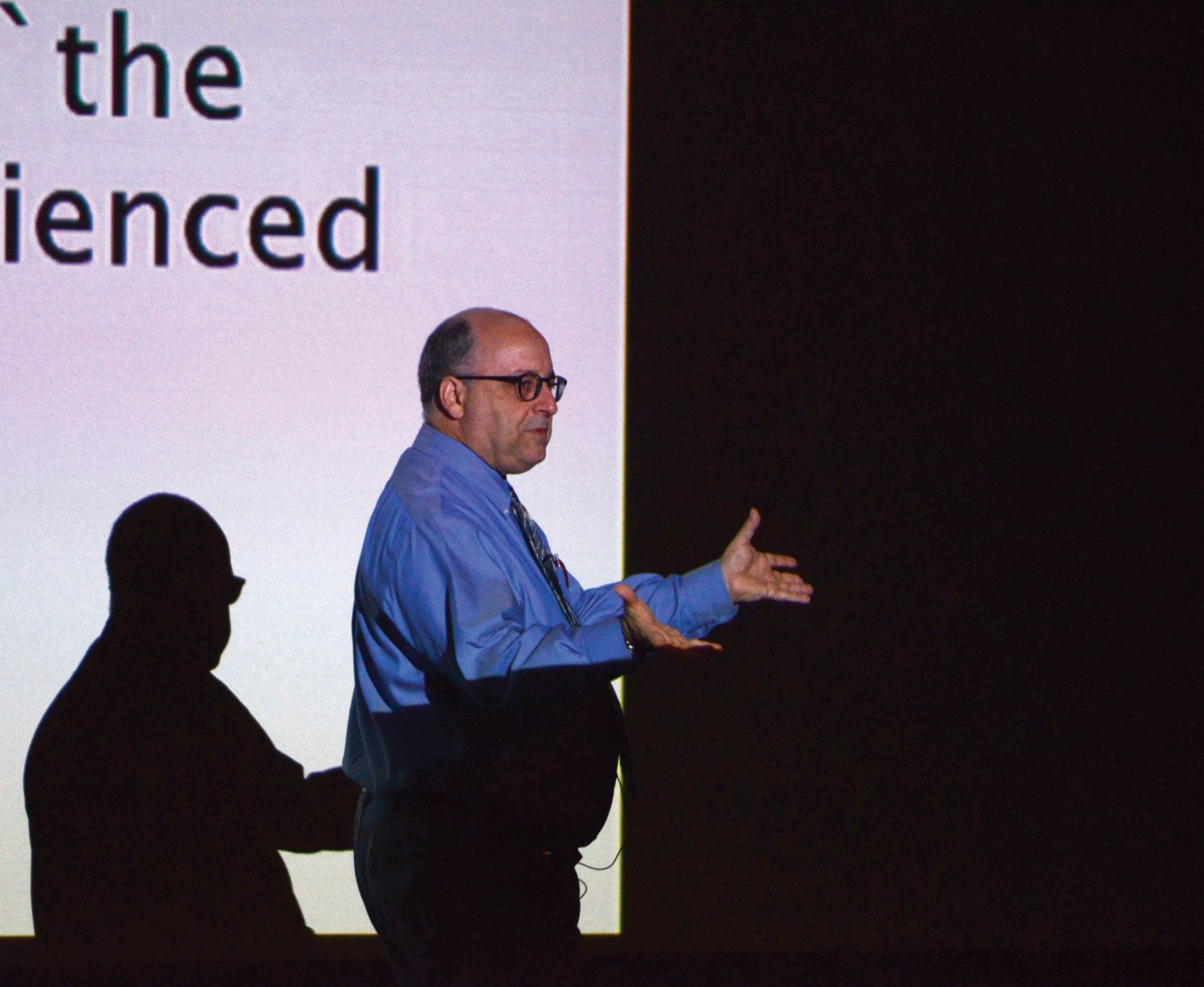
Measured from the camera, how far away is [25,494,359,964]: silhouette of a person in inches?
125

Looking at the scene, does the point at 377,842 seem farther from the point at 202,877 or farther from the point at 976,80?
the point at 976,80

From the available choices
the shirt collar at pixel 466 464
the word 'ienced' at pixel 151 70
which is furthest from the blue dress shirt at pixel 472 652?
the word 'ienced' at pixel 151 70

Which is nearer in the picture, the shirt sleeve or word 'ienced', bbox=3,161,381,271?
the shirt sleeve

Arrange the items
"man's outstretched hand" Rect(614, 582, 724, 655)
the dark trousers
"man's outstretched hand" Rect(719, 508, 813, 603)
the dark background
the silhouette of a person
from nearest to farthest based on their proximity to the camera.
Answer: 1. "man's outstretched hand" Rect(614, 582, 724, 655)
2. the dark trousers
3. "man's outstretched hand" Rect(719, 508, 813, 603)
4. the silhouette of a person
5. the dark background

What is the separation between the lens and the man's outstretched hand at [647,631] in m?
1.77

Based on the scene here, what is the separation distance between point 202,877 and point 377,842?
148 centimetres

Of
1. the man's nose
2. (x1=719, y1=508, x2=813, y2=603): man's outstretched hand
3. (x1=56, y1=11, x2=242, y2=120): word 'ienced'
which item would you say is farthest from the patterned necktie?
(x1=56, y1=11, x2=242, y2=120): word 'ienced'

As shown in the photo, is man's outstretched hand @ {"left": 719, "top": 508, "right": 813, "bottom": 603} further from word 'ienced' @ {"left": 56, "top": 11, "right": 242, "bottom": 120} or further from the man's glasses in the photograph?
word 'ienced' @ {"left": 56, "top": 11, "right": 242, "bottom": 120}

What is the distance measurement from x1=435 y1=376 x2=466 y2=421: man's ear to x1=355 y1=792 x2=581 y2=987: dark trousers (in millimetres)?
624

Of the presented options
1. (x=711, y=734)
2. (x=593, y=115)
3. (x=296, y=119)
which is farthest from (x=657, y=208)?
(x=711, y=734)

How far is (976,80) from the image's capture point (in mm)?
3662

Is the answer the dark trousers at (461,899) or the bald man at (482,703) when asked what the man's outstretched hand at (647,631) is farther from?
the dark trousers at (461,899)

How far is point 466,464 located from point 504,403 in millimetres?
125

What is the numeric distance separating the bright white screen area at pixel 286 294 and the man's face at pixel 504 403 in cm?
112
